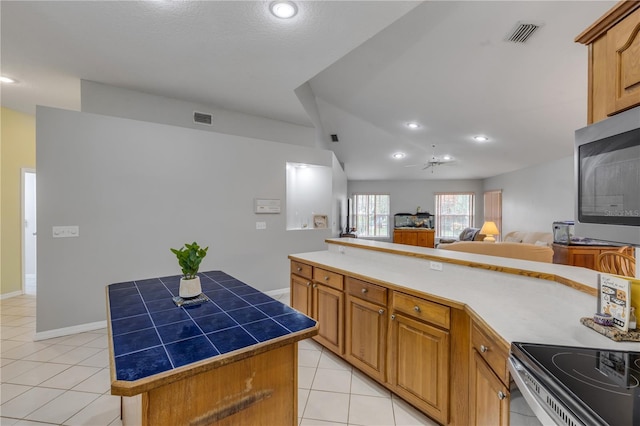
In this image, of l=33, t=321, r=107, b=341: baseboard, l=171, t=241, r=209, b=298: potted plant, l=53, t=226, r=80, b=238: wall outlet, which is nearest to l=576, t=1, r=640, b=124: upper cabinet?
l=171, t=241, r=209, b=298: potted plant

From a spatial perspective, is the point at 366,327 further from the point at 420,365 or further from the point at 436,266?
the point at 436,266

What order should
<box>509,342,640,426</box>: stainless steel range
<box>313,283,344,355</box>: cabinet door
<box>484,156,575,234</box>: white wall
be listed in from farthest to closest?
<box>484,156,575,234</box>: white wall → <box>313,283,344,355</box>: cabinet door → <box>509,342,640,426</box>: stainless steel range

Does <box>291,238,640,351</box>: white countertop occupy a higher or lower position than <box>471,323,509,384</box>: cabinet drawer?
higher

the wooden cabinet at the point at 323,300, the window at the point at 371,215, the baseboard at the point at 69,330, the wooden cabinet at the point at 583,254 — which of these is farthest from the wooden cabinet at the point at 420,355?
the window at the point at 371,215

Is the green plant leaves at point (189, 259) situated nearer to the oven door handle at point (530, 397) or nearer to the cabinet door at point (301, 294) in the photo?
the cabinet door at point (301, 294)

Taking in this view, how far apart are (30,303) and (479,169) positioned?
990 cm

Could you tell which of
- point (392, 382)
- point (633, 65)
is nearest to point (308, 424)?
point (392, 382)

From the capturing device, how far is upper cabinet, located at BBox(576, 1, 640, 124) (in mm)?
853

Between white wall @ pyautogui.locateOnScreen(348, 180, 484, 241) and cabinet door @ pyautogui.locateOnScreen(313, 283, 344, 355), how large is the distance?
7869 mm

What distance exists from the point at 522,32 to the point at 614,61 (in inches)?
79.5

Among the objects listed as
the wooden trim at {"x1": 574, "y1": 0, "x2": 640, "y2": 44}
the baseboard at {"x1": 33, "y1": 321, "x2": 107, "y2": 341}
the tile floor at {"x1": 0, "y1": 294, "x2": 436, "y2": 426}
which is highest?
the wooden trim at {"x1": 574, "y1": 0, "x2": 640, "y2": 44}

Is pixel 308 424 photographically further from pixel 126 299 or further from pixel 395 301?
pixel 126 299

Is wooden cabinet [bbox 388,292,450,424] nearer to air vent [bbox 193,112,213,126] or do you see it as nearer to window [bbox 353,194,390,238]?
air vent [bbox 193,112,213,126]

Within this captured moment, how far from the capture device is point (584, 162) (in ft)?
3.34
